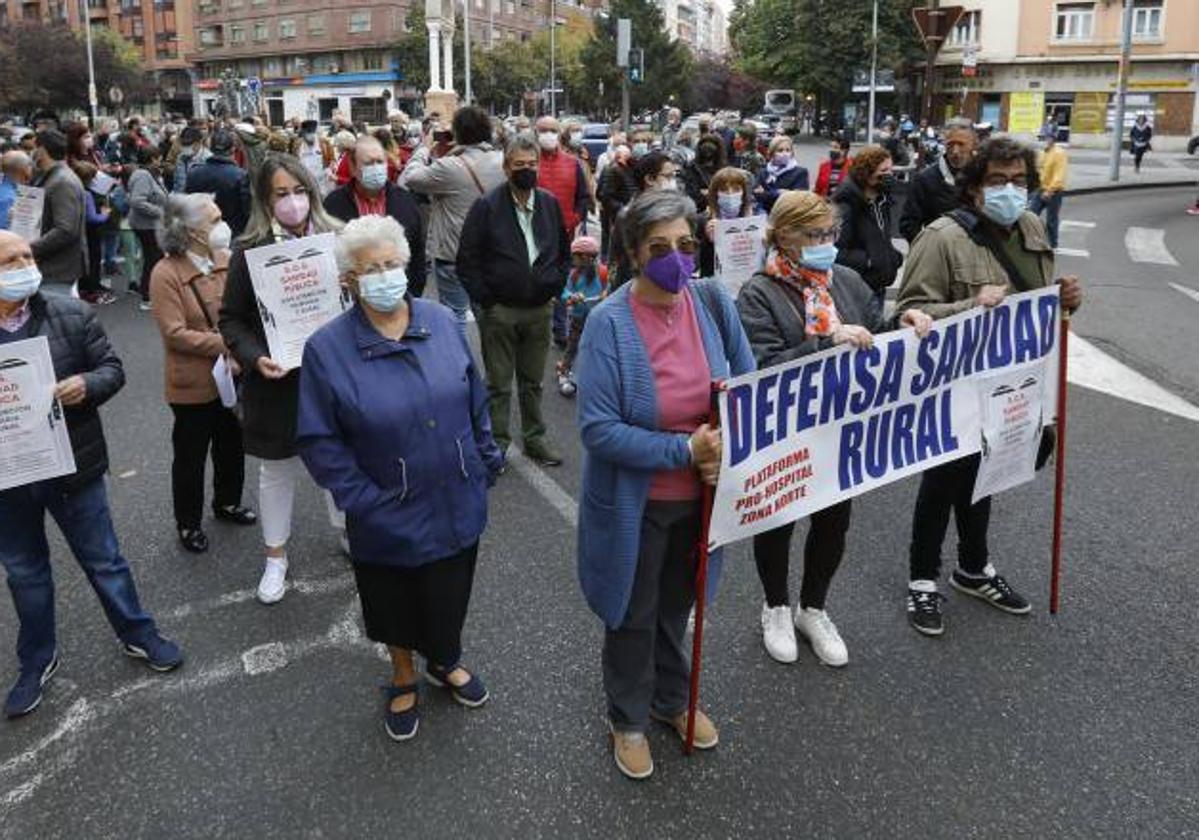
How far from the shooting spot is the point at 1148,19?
164ft

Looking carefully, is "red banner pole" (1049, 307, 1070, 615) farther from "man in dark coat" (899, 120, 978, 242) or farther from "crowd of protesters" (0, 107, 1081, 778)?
"man in dark coat" (899, 120, 978, 242)

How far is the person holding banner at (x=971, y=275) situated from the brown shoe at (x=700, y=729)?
3.92ft

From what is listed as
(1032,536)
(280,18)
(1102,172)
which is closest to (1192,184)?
(1102,172)

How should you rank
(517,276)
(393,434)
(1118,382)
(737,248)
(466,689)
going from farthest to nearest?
(1118,382) → (737,248) → (517,276) → (466,689) → (393,434)

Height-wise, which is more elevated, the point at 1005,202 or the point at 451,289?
the point at 1005,202

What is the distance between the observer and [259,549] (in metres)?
4.87

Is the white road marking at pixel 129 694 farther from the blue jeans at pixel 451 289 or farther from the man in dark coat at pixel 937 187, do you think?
the man in dark coat at pixel 937 187

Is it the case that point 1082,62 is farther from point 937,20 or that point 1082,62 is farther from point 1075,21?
point 937,20

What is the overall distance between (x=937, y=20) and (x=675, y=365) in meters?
10.00

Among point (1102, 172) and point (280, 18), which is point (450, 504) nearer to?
point (1102, 172)

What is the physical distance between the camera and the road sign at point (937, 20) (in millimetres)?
10953

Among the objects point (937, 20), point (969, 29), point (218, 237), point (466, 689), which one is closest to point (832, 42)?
point (969, 29)

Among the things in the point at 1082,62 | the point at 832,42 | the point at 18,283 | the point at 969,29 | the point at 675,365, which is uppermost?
the point at 969,29

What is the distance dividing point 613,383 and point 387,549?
93cm
